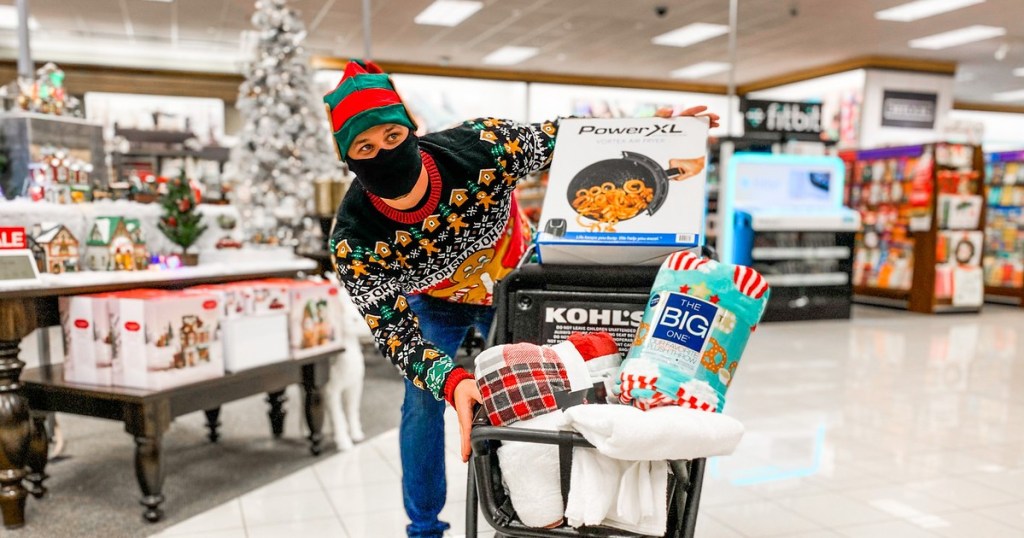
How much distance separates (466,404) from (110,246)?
2.31m

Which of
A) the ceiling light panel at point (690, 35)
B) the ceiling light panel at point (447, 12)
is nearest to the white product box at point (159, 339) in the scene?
the ceiling light panel at point (447, 12)

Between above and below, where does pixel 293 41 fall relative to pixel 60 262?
above

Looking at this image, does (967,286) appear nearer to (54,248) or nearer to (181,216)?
(181,216)

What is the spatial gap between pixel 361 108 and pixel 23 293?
1.81m

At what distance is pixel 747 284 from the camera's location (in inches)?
46.8

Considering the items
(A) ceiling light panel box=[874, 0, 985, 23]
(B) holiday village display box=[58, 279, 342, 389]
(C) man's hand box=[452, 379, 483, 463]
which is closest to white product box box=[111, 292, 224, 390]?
(B) holiday village display box=[58, 279, 342, 389]

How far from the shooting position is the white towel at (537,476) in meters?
1.05

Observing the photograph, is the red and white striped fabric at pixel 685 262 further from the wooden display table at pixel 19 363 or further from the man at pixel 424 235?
the wooden display table at pixel 19 363

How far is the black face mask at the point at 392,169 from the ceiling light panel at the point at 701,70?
12.5 metres

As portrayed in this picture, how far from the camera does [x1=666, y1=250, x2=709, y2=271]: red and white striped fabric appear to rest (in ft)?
4.00

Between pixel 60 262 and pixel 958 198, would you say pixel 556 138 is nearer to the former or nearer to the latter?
pixel 60 262

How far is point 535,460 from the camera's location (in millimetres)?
1053

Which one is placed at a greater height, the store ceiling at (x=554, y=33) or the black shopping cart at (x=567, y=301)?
the store ceiling at (x=554, y=33)

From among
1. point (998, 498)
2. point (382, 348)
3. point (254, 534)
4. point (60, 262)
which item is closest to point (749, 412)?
point (998, 498)
